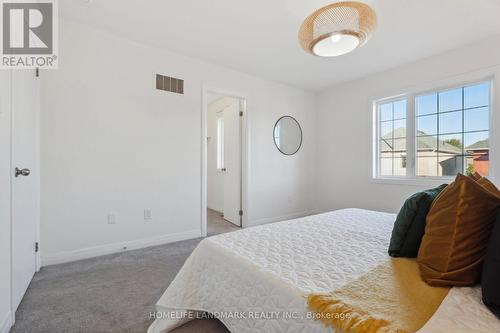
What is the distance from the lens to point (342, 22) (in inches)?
60.6

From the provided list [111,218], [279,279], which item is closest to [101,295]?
[111,218]

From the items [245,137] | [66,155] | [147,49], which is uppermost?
[147,49]

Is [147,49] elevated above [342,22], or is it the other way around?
[147,49]

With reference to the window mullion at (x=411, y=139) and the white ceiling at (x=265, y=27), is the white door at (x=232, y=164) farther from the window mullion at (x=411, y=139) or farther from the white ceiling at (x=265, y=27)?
the window mullion at (x=411, y=139)

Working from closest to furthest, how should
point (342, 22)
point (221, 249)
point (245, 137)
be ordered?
1. point (221, 249)
2. point (342, 22)
3. point (245, 137)

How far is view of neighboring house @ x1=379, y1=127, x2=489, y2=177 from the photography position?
280 cm

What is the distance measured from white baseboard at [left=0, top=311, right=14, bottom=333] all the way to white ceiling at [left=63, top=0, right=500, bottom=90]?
8.25 ft

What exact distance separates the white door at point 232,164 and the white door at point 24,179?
249 cm

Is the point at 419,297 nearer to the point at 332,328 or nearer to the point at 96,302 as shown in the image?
the point at 332,328

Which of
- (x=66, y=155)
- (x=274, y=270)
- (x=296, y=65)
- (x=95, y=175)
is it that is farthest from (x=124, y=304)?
(x=296, y=65)

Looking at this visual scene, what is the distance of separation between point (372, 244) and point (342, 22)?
1.48m

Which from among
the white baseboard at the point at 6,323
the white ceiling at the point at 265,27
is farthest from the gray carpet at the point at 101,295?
the white ceiling at the point at 265,27

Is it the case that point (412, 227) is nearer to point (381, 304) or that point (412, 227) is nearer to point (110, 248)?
point (381, 304)

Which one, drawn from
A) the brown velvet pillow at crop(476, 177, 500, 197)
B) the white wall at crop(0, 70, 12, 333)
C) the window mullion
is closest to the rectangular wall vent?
the white wall at crop(0, 70, 12, 333)
